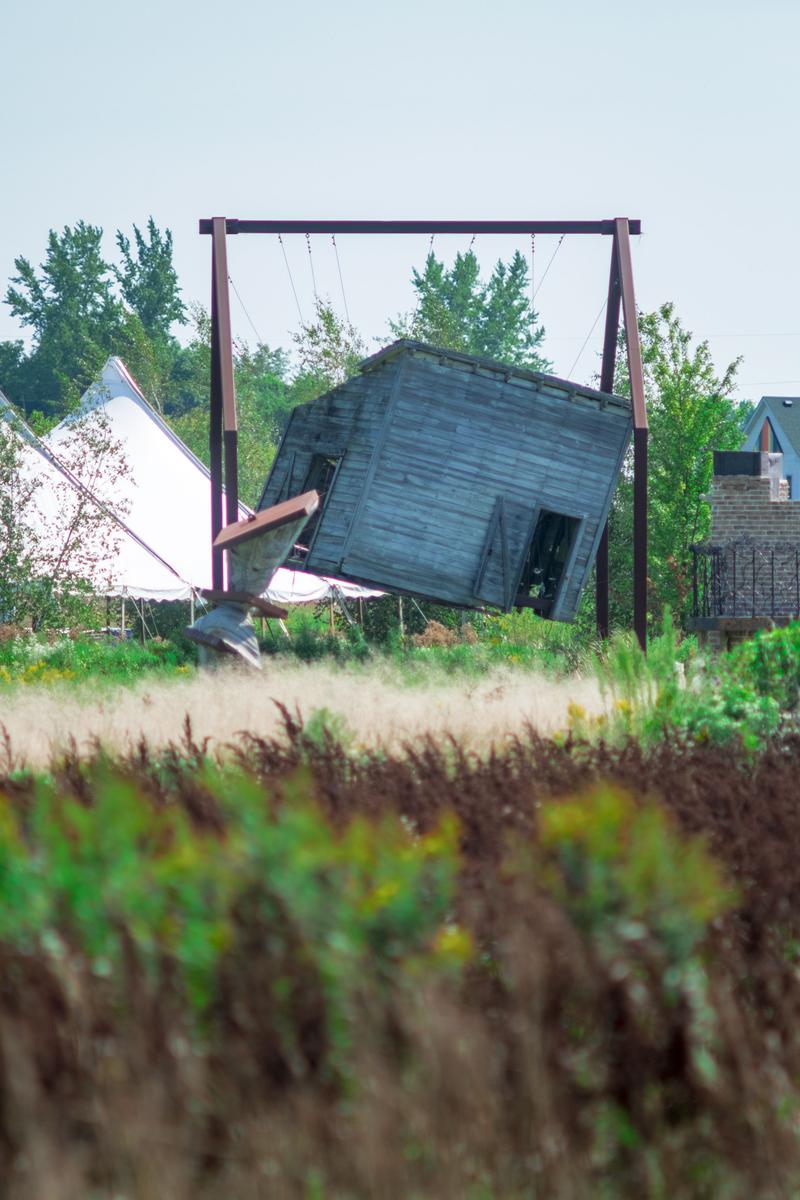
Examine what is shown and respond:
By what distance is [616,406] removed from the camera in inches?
802

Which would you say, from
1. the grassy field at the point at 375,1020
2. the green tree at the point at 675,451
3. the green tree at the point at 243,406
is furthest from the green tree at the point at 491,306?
the grassy field at the point at 375,1020

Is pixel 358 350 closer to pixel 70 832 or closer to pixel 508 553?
pixel 508 553

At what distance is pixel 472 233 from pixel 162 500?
1044 cm

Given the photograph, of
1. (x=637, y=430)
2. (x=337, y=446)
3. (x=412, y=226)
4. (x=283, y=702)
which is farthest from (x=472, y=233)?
(x=283, y=702)

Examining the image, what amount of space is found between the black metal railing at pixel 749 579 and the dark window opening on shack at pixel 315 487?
5.20 meters

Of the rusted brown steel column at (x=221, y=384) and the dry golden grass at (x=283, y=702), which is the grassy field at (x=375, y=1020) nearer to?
the dry golden grass at (x=283, y=702)

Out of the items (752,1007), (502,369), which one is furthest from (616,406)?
(752,1007)

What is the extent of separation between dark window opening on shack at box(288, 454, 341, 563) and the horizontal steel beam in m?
3.13

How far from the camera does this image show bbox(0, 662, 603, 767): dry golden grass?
414 inches

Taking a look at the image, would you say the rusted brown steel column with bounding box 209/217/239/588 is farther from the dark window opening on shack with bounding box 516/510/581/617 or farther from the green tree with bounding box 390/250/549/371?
the green tree with bounding box 390/250/549/371

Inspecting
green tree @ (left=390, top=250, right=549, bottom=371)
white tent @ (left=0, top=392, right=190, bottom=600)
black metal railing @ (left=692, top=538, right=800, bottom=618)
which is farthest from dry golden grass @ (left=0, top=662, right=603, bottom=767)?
green tree @ (left=390, top=250, right=549, bottom=371)

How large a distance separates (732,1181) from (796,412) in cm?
5408

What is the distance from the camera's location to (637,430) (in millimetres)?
19766

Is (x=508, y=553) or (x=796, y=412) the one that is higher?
(x=796, y=412)
